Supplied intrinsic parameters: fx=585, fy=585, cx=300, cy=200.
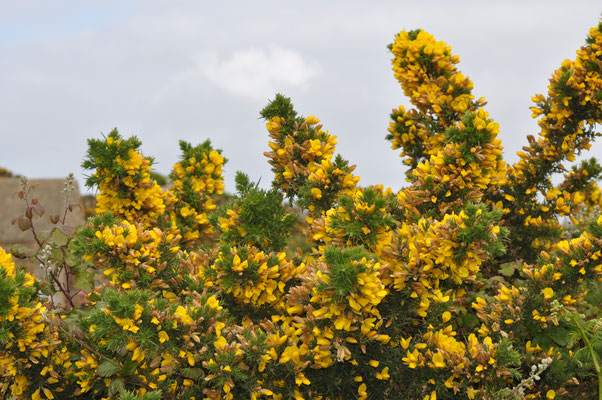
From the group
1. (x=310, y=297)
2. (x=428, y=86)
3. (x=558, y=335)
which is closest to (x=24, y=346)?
(x=310, y=297)

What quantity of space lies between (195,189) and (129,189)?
0.55 m

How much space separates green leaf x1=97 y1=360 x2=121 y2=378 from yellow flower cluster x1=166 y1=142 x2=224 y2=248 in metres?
1.48

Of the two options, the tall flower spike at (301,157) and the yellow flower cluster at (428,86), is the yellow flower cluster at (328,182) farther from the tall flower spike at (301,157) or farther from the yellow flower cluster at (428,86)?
the yellow flower cluster at (428,86)

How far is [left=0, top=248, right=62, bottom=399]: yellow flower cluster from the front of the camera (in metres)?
2.47

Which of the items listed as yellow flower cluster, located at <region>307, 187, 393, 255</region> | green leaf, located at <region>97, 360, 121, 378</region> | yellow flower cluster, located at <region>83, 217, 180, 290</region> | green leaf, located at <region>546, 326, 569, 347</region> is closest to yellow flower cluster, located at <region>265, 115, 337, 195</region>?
yellow flower cluster, located at <region>307, 187, 393, 255</region>

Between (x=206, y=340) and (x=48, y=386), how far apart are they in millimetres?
866

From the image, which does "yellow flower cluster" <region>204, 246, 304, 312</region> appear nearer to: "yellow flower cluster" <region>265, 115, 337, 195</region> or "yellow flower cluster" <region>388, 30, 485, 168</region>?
"yellow flower cluster" <region>265, 115, 337, 195</region>

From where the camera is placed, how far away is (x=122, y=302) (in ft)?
7.29

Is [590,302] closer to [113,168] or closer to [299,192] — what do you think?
[299,192]

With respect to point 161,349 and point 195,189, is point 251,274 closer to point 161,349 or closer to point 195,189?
point 161,349

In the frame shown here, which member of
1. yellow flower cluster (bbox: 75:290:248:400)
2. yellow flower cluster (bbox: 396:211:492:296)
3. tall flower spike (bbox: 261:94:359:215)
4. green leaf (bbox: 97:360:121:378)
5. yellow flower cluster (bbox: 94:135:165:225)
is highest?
tall flower spike (bbox: 261:94:359:215)

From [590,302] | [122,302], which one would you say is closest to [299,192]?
[122,302]

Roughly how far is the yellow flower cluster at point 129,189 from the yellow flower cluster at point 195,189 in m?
0.30

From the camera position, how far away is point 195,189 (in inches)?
153
